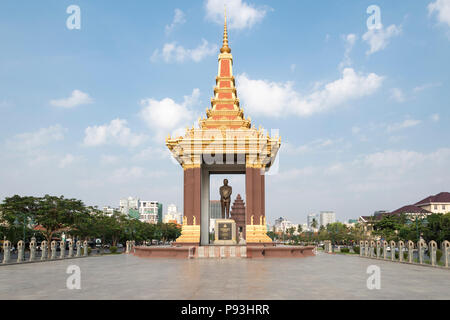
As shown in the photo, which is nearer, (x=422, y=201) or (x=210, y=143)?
(x=210, y=143)

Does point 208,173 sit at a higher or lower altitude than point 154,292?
higher

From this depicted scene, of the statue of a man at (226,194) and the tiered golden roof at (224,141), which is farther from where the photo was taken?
the statue of a man at (226,194)

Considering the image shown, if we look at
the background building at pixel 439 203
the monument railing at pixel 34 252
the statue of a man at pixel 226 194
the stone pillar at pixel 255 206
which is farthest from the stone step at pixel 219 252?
the background building at pixel 439 203

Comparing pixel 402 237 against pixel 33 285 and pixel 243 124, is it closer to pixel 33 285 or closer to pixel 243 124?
pixel 243 124

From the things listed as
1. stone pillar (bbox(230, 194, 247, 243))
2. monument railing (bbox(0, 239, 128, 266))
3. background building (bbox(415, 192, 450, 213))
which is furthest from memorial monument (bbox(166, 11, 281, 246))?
background building (bbox(415, 192, 450, 213))

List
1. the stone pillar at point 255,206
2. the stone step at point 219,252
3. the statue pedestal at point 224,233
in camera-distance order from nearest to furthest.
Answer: the stone step at point 219,252, the stone pillar at point 255,206, the statue pedestal at point 224,233

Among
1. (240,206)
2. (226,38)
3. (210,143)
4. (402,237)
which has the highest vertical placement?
(226,38)

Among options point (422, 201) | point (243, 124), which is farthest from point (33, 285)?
point (422, 201)

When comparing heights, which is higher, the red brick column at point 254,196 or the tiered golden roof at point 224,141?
the tiered golden roof at point 224,141

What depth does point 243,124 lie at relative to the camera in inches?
1593

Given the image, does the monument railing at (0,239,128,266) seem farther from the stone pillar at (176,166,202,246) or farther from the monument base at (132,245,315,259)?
the stone pillar at (176,166,202,246)

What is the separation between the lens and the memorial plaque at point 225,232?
127 feet

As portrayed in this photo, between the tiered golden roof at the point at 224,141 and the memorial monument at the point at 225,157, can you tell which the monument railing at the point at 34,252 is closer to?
the memorial monument at the point at 225,157

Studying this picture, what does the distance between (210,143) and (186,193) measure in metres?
5.30
